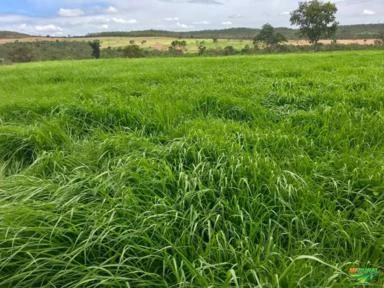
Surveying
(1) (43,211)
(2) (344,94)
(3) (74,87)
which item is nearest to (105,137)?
(1) (43,211)

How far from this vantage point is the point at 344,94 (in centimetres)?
567

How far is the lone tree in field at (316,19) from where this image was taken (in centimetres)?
4812

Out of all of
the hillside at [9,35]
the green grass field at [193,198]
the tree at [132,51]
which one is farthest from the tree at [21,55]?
the green grass field at [193,198]

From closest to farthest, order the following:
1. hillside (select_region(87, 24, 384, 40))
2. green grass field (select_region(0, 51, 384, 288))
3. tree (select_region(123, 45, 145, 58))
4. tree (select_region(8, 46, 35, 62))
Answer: green grass field (select_region(0, 51, 384, 288)) < tree (select_region(8, 46, 35, 62)) < tree (select_region(123, 45, 145, 58)) < hillside (select_region(87, 24, 384, 40))

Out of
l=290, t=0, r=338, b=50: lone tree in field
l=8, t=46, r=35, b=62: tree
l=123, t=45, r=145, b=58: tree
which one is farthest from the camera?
l=290, t=0, r=338, b=50: lone tree in field

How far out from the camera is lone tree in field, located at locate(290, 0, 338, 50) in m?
48.1

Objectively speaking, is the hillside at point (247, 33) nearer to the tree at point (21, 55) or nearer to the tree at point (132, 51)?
the tree at point (132, 51)

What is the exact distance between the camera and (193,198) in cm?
267

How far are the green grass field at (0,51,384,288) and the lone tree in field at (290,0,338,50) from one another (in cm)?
4766

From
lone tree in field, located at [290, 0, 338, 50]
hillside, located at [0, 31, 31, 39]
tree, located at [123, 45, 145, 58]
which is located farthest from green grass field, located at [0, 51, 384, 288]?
hillside, located at [0, 31, 31, 39]

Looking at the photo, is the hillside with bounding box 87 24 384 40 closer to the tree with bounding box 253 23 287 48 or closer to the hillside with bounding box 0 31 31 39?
the tree with bounding box 253 23 287 48

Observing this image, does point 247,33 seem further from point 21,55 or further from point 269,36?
point 21,55

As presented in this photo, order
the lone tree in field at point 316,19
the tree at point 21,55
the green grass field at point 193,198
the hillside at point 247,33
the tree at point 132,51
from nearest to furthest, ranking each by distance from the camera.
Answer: the green grass field at point 193,198, the tree at point 21,55, the tree at point 132,51, the lone tree in field at point 316,19, the hillside at point 247,33

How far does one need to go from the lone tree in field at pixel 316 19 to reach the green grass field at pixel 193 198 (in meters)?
47.7
